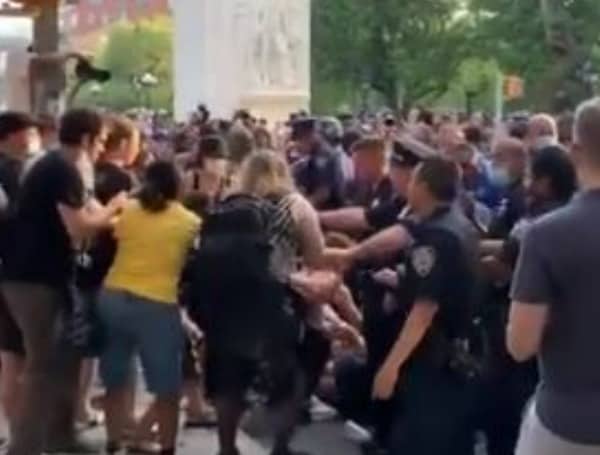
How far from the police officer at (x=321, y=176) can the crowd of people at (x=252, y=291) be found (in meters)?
1.78

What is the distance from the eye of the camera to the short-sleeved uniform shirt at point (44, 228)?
10.8 meters

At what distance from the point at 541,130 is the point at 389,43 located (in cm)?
6109

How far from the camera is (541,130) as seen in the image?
43.2 ft

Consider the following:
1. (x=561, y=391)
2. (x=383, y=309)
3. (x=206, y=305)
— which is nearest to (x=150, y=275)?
(x=206, y=305)

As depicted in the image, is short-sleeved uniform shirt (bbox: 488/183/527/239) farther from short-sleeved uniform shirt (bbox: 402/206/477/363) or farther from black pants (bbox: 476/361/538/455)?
short-sleeved uniform shirt (bbox: 402/206/477/363)

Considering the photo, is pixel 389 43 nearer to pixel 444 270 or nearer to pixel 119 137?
pixel 119 137

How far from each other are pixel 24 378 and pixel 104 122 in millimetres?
1525

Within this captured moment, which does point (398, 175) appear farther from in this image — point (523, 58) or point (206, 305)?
point (523, 58)

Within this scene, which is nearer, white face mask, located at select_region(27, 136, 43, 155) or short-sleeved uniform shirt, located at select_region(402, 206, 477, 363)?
short-sleeved uniform shirt, located at select_region(402, 206, 477, 363)

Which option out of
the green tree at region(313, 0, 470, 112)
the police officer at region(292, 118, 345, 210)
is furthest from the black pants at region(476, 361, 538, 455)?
the green tree at region(313, 0, 470, 112)

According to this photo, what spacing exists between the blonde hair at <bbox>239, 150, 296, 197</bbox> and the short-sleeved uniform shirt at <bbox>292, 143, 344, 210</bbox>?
381cm

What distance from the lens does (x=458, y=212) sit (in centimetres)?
905

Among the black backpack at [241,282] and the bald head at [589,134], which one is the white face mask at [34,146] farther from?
the bald head at [589,134]

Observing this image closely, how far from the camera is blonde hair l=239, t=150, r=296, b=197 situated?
36.0 ft
